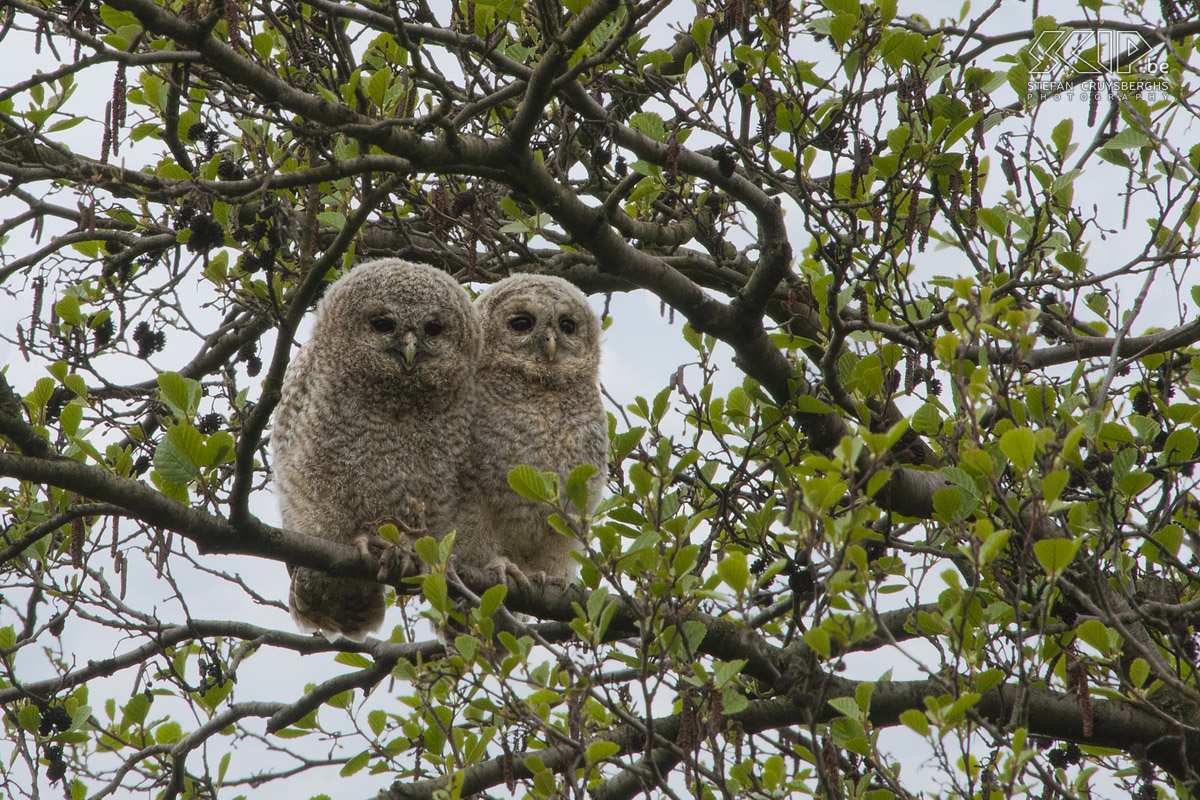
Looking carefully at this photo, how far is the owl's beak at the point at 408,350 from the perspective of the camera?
420cm

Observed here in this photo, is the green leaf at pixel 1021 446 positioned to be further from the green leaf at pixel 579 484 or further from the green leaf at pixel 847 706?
the green leaf at pixel 579 484

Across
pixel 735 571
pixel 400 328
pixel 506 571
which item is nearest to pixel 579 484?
pixel 735 571

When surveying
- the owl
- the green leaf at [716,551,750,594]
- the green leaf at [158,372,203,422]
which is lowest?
the green leaf at [716,551,750,594]

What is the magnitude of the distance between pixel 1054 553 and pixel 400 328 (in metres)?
2.73

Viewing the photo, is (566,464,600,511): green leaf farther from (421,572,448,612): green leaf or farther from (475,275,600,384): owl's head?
(475,275,600,384): owl's head

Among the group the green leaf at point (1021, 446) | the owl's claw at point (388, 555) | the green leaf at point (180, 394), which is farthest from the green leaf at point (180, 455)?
the green leaf at point (1021, 446)

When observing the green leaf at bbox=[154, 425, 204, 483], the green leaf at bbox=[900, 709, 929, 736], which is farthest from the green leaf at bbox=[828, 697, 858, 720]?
the green leaf at bbox=[154, 425, 204, 483]

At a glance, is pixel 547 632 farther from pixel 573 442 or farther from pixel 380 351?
pixel 380 351

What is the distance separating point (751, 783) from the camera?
3.19m

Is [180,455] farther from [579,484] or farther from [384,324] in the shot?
[384,324]

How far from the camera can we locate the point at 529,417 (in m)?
4.43

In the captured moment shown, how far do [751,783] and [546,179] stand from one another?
1930 mm

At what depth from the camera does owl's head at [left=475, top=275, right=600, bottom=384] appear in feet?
15.2

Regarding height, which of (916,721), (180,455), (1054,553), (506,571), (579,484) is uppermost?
(506,571)
